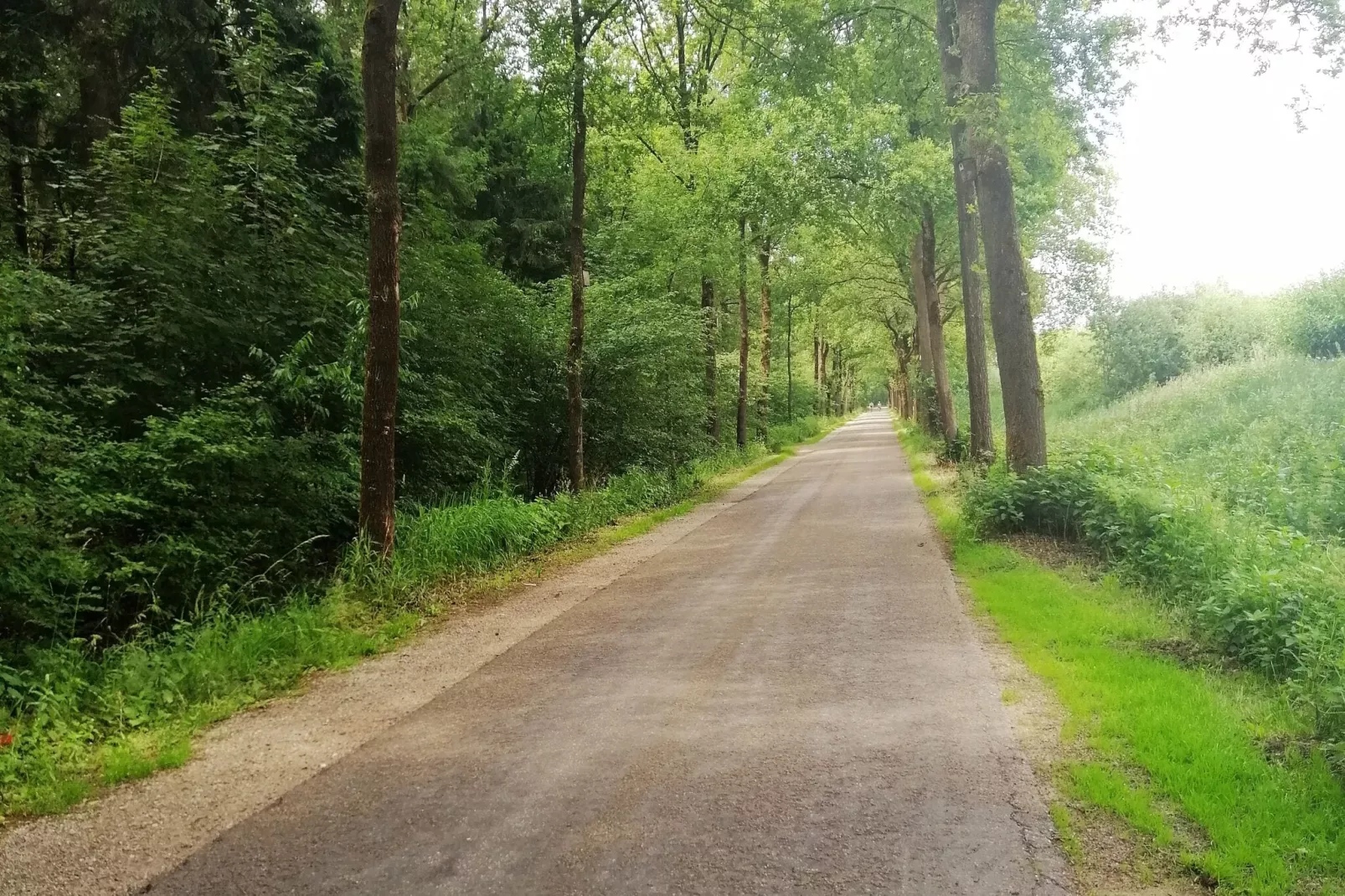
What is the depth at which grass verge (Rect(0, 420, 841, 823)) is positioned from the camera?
5109mm

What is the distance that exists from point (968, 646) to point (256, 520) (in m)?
7.14

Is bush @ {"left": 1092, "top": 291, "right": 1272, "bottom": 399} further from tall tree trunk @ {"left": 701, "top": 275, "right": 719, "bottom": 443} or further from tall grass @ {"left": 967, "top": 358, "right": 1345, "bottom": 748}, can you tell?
tall tree trunk @ {"left": 701, "top": 275, "right": 719, "bottom": 443}

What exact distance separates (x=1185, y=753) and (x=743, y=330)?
24934 mm

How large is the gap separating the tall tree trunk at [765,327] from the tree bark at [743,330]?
67cm

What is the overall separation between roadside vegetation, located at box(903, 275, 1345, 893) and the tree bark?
10.4 m

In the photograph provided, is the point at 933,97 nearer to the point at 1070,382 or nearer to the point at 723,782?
the point at 723,782

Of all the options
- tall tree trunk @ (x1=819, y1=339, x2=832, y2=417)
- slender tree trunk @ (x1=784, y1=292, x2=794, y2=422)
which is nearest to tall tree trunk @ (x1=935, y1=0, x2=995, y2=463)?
slender tree trunk @ (x1=784, y1=292, x2=794, y2=422)

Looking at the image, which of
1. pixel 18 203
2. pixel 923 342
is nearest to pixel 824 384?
pixel 923 342

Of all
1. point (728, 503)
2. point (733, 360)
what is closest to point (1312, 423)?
point (728, 503)

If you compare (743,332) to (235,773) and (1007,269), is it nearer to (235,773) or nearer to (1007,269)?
(1007,269)

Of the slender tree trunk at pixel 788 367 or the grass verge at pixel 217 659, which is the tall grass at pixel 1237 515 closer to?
the grass verge at pixel 217 659

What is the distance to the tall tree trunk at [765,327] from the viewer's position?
28.5m

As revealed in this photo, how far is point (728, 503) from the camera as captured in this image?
18.9 meters

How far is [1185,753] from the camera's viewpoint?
15.0 feet
